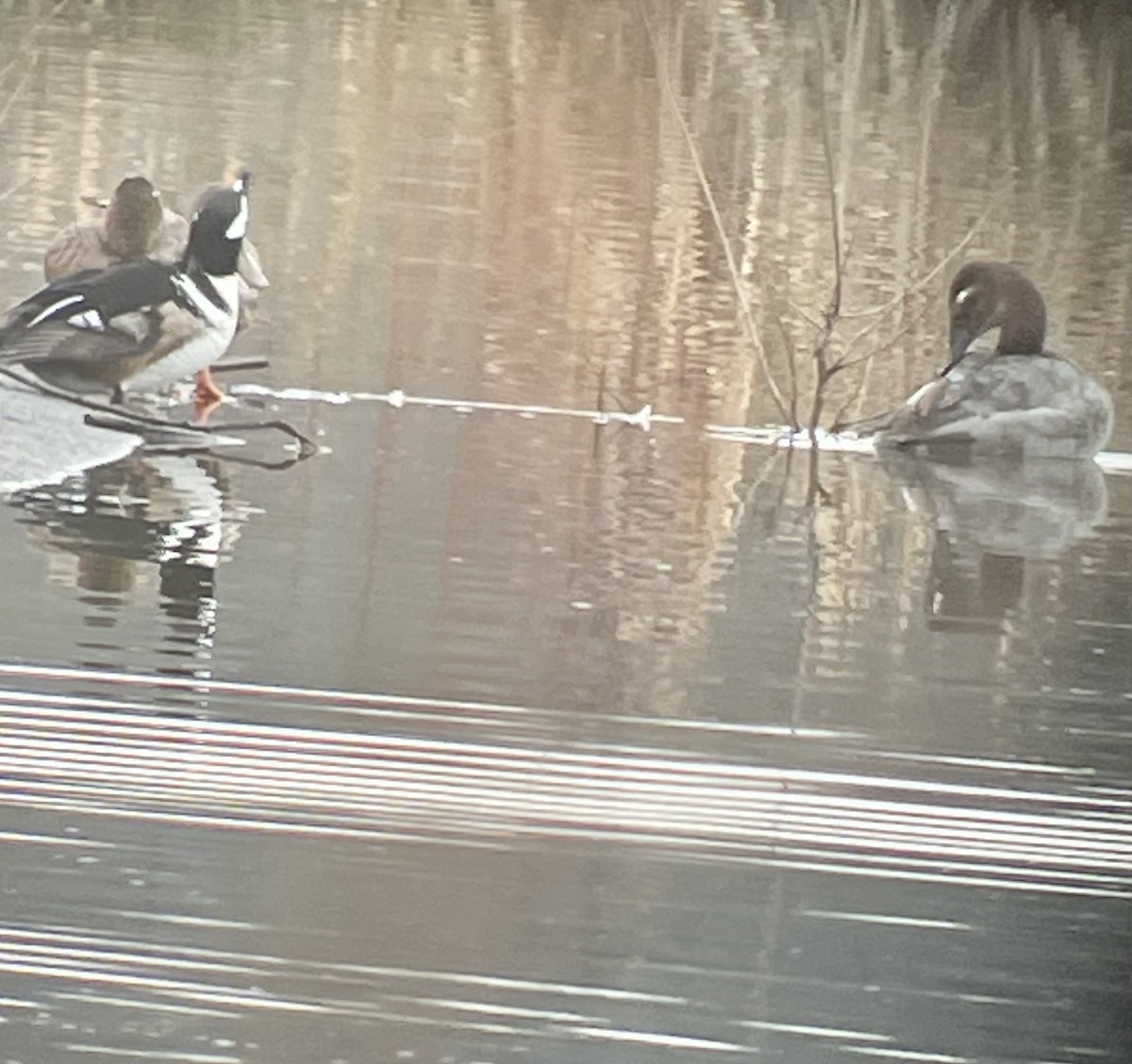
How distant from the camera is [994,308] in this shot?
197cm

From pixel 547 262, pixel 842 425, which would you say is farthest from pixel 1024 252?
pixel 547 262

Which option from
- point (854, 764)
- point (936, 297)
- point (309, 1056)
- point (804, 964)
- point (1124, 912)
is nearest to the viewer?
point (309, 1056)

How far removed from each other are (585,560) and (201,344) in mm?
451

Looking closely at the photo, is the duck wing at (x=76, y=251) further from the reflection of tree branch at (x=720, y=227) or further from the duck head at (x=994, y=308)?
the duck head at (x=994, y=308)

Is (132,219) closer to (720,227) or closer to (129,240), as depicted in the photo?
(129,240)

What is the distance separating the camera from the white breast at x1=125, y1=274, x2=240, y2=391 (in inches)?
77.9

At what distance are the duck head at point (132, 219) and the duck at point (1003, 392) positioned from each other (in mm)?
754

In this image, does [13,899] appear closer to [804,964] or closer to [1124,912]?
[804,964]

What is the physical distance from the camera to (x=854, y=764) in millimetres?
1705

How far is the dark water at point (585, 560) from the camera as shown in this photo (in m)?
1.48

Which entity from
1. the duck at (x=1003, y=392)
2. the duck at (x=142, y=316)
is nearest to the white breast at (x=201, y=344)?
the duck at (x=142, y=316)

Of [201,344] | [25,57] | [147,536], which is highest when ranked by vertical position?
[25,57]

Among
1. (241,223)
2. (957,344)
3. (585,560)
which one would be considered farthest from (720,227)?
(241,223)

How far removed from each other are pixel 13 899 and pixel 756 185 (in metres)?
0.99
